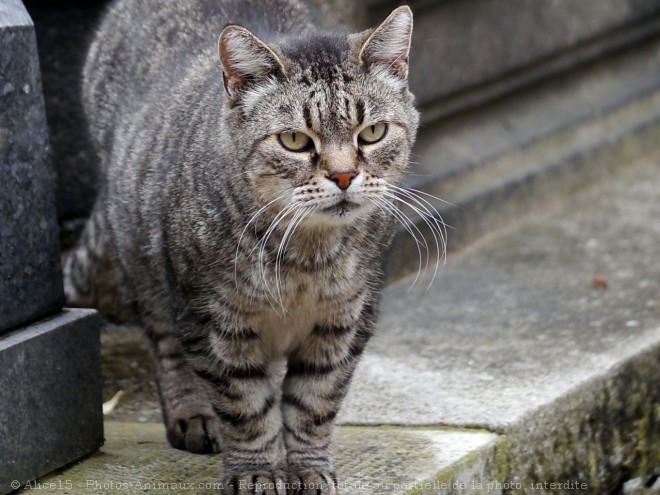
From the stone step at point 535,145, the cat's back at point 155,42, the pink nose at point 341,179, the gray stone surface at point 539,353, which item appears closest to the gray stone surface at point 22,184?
the cat's back at point 155,42

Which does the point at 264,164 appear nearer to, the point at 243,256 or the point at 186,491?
the point at 243,256

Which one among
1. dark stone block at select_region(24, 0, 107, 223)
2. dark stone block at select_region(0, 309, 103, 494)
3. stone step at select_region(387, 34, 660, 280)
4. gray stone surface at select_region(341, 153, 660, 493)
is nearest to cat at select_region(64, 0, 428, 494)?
dark stone block at select_region(0, 309, 103, 494)

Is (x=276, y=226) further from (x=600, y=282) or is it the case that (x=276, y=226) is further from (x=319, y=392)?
(x=600, y=282)

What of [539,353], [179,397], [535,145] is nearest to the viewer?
[179,397]

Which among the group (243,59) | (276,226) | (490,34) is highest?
(490,34)

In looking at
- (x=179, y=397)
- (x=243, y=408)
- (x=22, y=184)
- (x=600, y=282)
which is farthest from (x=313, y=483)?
(x=600, y=282)

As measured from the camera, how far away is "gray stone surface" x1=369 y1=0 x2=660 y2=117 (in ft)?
15.8

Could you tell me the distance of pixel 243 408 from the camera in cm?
298

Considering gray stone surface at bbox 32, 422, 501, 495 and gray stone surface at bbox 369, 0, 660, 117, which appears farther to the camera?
gray stone surface at bbox 369, 0, 660, 117

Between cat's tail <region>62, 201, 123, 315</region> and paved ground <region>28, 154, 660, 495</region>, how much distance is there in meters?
0.15

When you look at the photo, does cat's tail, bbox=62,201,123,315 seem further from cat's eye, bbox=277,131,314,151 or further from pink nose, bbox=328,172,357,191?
pink nose, bbox=328,172,357,191

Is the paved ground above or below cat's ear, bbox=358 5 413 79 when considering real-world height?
below

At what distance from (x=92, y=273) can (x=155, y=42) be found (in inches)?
37.5

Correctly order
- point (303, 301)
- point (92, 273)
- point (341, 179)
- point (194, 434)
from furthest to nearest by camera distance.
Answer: point (92, 273) → point (194, 434) → point (303, 301) → point (341, 179)
